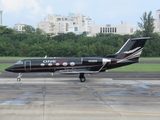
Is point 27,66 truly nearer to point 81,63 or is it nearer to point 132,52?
point 81,63

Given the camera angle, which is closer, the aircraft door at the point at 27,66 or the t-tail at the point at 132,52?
the aircraft door at the point at 27,66

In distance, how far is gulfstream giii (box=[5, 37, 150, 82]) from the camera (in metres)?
31.8

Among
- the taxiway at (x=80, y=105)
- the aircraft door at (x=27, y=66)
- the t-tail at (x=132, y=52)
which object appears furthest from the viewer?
the t-tail at (x=132, y=52)

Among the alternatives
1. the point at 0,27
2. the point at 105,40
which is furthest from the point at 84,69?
the point at 0,27

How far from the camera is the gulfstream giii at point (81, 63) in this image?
3178cm

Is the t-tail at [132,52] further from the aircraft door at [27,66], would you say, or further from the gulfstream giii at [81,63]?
the aircraft door at [27,66]

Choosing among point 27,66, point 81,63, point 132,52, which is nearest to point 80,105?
point 81,63

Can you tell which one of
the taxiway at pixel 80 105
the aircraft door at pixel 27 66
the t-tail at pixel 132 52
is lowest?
the taxiway at pixel 80 105

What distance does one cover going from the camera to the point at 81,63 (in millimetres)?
32062

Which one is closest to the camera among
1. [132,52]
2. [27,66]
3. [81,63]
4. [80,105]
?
[80,105]

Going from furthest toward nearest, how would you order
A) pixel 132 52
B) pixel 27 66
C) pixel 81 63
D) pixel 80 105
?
pixel 132 52 → pixel 81 63 → pixel 27 66 → pixel 80 105

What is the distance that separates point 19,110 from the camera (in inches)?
621

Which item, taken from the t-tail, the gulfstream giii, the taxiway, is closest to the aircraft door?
the gulfstream giii

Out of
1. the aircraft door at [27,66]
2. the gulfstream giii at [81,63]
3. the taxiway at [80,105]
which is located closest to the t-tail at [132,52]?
the gulfstream giii at [81,63]
